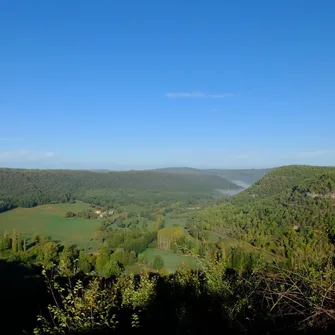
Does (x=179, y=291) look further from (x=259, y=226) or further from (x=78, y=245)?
(x=78, y=245)

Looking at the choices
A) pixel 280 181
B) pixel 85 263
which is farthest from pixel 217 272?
pixel 280 181

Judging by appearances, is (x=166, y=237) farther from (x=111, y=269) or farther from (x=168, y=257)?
(x=111, y=269)

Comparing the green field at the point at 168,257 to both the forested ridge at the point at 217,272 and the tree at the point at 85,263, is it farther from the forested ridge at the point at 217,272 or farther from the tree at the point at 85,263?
the tree at the point at 85,263

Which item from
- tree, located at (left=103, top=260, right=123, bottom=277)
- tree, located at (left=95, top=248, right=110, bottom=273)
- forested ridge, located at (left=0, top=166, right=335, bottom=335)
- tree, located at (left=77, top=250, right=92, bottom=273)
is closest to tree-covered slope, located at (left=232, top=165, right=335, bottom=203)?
forested ridge, located at (left=0, top=166, right=335, bottom=335)

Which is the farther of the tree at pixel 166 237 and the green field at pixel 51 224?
the green field at pixel 51 224

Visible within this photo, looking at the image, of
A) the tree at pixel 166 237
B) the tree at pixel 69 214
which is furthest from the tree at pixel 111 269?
the tree at pixel 69 214
